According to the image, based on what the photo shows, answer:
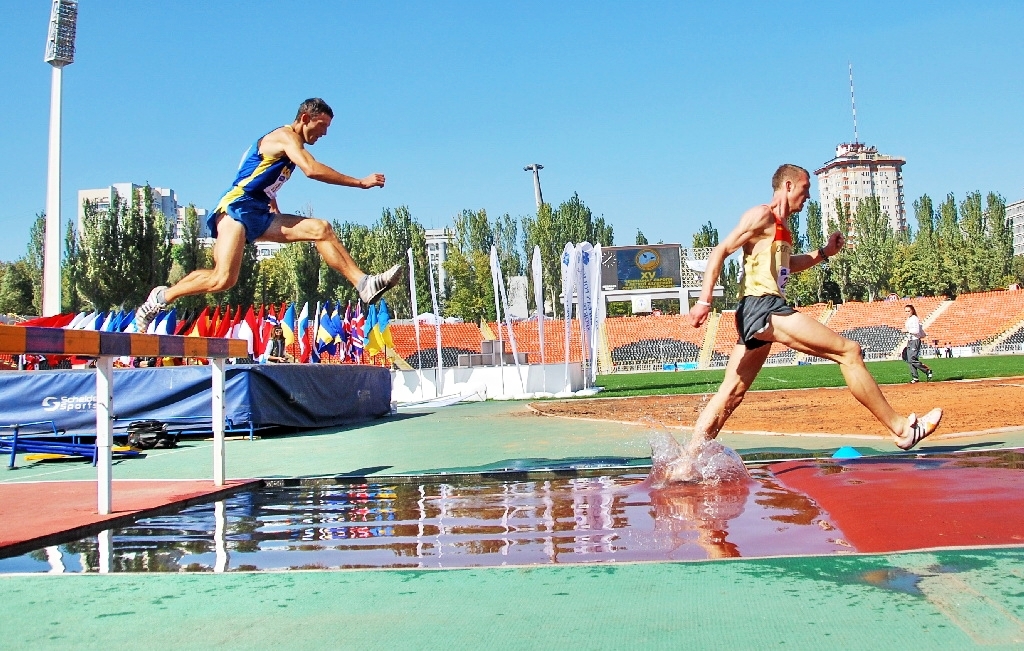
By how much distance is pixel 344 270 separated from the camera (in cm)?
635

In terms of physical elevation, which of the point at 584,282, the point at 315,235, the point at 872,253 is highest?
the point at 872,253

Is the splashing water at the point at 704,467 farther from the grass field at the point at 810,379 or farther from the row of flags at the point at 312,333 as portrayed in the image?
the row of flags at the point at 312,333

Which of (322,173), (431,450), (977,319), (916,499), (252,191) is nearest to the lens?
(916,499)

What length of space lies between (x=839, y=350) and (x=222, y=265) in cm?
423

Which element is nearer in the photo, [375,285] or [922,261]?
[375,285]

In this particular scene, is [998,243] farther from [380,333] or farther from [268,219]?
[268,219]

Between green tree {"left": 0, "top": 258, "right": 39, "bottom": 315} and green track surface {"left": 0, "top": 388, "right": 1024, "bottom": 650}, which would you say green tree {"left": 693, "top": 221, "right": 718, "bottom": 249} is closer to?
green tree {"left": 0, "top": 258, "right": 39, "bottom": 315}

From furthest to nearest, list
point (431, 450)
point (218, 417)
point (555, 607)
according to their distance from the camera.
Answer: point (431, 450) → point (218, 417) → point (555, 607)

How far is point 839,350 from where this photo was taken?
20.9 feet

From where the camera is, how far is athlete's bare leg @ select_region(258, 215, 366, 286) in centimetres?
627

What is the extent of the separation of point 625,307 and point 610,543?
259 feet

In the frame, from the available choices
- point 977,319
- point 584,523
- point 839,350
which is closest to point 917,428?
point 839,350

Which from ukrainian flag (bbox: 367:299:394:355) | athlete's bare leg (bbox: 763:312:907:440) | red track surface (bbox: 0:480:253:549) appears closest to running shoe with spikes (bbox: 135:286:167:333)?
red track surface (bbox: 0:480:253:549)

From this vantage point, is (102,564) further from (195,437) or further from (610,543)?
(195,437)
